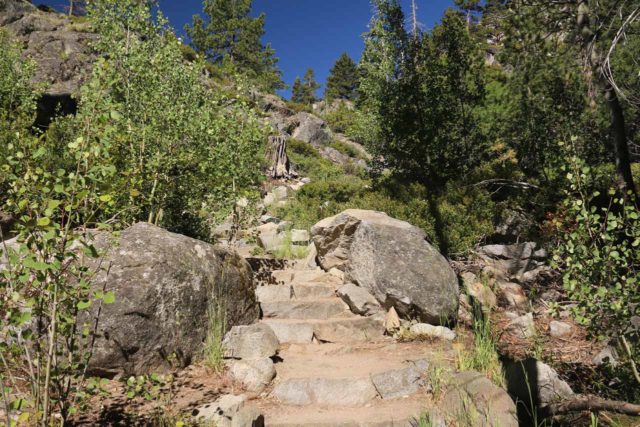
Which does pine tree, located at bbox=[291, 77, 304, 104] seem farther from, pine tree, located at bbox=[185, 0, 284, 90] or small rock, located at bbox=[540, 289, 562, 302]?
small rock, located at bbox=[540, 289, 562, 302]

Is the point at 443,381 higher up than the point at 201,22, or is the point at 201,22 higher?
the point at 201,22

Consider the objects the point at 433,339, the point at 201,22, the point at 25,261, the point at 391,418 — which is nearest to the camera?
the point at 25,261

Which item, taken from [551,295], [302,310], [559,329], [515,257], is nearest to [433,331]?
[559,329]

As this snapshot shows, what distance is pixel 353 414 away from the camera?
3979 mm

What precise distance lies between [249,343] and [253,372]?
20.4 inches

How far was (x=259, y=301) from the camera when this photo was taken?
6.66 m

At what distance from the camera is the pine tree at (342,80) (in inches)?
2307

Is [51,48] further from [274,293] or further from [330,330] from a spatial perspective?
[330,330]

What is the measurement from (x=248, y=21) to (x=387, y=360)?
3946 centimetres

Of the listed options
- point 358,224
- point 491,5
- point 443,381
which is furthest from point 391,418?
point 491,5

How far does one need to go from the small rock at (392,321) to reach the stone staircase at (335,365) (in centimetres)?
8

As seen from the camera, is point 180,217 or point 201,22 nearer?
point 180,217

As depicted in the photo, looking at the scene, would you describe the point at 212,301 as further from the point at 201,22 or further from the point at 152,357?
the point at 201,22

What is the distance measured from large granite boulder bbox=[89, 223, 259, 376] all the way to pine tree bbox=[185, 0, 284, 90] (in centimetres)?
3321
